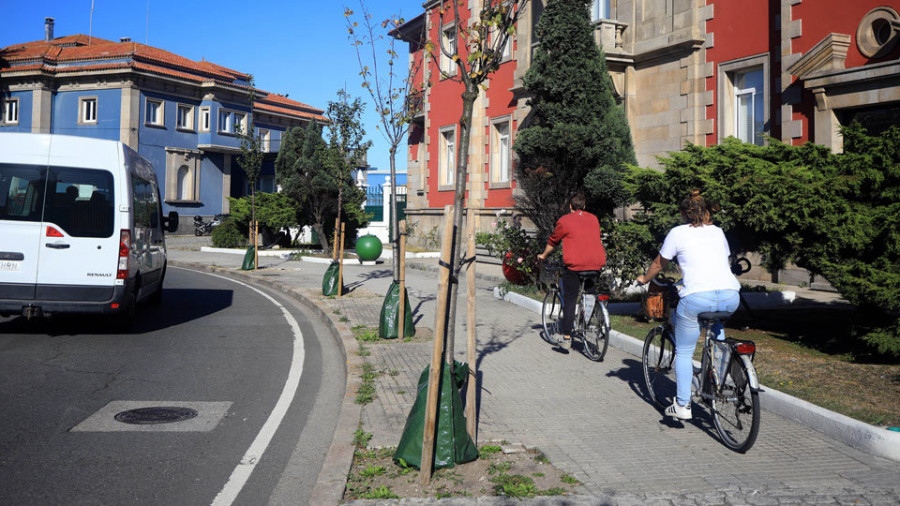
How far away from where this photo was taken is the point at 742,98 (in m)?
16.4

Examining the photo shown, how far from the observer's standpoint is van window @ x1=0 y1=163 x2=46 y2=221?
10008 mm

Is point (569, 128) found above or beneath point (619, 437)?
above

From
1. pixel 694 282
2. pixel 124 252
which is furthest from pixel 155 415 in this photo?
pixel 694 282

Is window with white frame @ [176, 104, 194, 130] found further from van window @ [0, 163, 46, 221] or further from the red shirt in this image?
the red shirt

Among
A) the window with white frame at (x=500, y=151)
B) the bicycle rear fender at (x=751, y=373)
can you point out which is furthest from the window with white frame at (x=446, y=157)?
the bicycle rear fender at (x=751, y=373)

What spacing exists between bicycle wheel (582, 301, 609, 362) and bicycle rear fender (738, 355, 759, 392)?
10.3 ft

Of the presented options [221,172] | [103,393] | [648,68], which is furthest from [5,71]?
[103,393]

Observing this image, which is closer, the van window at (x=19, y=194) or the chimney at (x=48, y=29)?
the van window at (x=19, y=194)

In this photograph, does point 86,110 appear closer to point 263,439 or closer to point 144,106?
point 144,106

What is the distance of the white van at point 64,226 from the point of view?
388 inches

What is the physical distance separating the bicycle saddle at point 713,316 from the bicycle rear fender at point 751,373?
0.48 metres

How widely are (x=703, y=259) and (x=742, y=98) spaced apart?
11.9 meters

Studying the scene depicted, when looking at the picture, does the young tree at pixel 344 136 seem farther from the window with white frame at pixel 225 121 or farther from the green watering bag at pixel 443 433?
the window with white frame at pixel 225 121

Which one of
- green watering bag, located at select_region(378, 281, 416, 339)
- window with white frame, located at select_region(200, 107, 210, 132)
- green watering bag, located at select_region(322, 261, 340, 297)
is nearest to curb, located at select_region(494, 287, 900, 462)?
green watering bag, located at select_region(378, 281, 416, 339)
